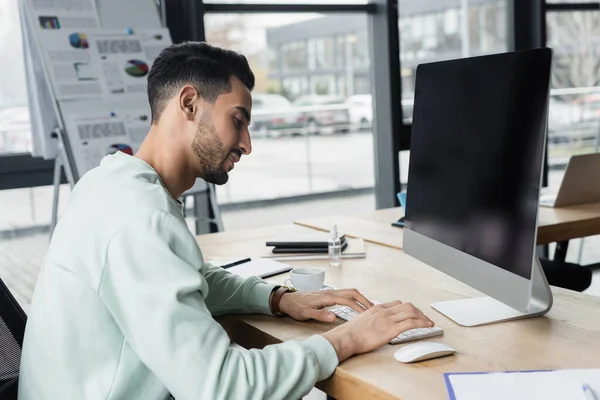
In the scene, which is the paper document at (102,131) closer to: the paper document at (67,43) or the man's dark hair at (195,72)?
the paper document at (67,43)

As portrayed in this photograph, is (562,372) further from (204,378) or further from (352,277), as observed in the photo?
(352,277)

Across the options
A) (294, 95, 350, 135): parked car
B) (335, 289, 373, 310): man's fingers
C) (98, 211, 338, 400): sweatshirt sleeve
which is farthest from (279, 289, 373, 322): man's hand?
(294, 95, 350, 135): parked car

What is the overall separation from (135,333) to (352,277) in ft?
2.62

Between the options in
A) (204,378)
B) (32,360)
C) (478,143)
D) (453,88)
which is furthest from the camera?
(453,88)

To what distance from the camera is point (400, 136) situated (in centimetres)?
405

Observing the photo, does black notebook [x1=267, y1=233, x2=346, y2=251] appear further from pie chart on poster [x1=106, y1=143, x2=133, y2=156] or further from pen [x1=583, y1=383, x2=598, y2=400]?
pie chart on poster [x1=106, y1=143, x2=133, y2=156]

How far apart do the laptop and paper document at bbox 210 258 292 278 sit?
1.20m

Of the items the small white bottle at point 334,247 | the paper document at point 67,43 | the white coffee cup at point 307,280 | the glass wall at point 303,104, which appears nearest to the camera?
the white coffee cup at point 307,280

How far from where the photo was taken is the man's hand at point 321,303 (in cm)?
142

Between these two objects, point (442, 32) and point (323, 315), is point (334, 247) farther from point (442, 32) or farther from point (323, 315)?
point (442, 32)

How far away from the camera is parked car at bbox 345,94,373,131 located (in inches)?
158

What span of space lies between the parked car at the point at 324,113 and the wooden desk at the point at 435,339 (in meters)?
2.17

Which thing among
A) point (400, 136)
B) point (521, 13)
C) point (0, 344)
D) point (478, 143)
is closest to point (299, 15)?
point (400, 136)

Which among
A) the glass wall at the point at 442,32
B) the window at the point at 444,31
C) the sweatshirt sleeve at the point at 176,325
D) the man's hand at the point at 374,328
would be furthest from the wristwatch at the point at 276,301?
the window at the point at 444,31
